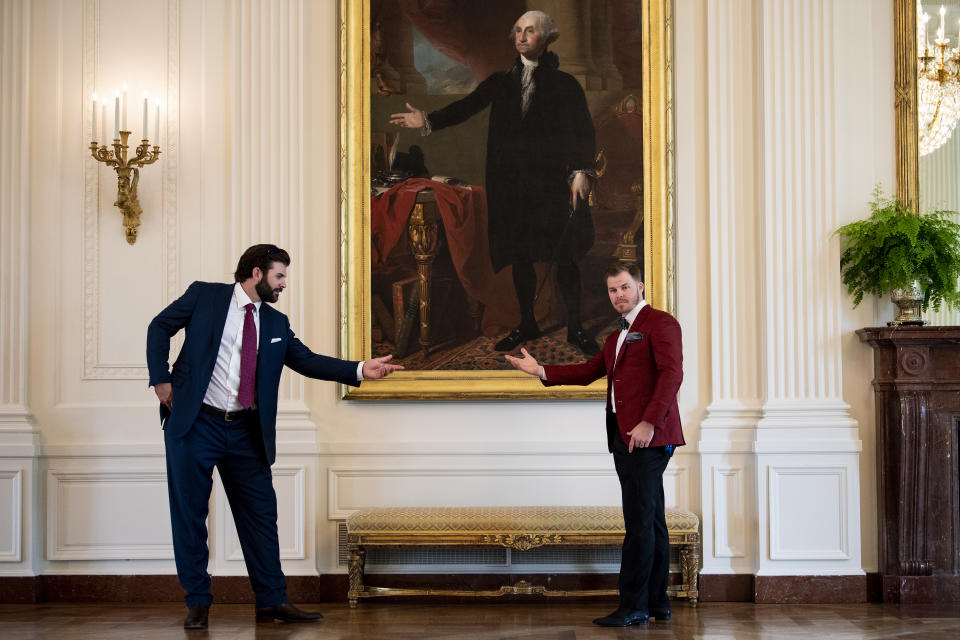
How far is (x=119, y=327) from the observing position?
633cm

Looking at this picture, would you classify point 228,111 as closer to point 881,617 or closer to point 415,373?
point 415,373

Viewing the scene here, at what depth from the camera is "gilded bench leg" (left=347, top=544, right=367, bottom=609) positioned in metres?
5.82

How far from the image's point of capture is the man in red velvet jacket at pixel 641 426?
16.6 ft

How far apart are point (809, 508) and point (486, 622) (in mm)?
2063

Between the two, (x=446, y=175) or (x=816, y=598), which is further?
(x=446, y=175)

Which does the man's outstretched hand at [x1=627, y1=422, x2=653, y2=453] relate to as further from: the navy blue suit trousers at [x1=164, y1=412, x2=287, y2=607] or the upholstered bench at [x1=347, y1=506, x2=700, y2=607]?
the navy blue suit trousers at [x1=164, y1=412, x2=287, y2=607]

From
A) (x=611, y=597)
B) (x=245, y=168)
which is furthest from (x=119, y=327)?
(x=611, y=597)

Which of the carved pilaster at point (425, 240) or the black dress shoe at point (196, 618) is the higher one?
the carved pilaster at point (425, 240)

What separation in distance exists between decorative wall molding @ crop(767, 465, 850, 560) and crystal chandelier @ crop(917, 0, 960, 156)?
6.79ft

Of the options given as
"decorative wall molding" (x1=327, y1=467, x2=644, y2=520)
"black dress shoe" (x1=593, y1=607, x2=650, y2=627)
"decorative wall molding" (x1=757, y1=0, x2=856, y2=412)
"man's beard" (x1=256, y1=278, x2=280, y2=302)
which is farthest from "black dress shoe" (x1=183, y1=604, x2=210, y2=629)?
"decorative wall molding" (x1=757, y1=0, x2=856, y2=412)

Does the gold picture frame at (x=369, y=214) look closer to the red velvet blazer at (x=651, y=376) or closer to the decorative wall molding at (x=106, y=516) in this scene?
the red velvet blazer at (x=651, y=376)

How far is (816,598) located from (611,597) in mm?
1179

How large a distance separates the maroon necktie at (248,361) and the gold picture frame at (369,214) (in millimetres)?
1098

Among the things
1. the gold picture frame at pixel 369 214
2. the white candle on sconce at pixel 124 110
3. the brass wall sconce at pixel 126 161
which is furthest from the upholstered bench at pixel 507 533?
the white candle on sconce at pixel 124 110
